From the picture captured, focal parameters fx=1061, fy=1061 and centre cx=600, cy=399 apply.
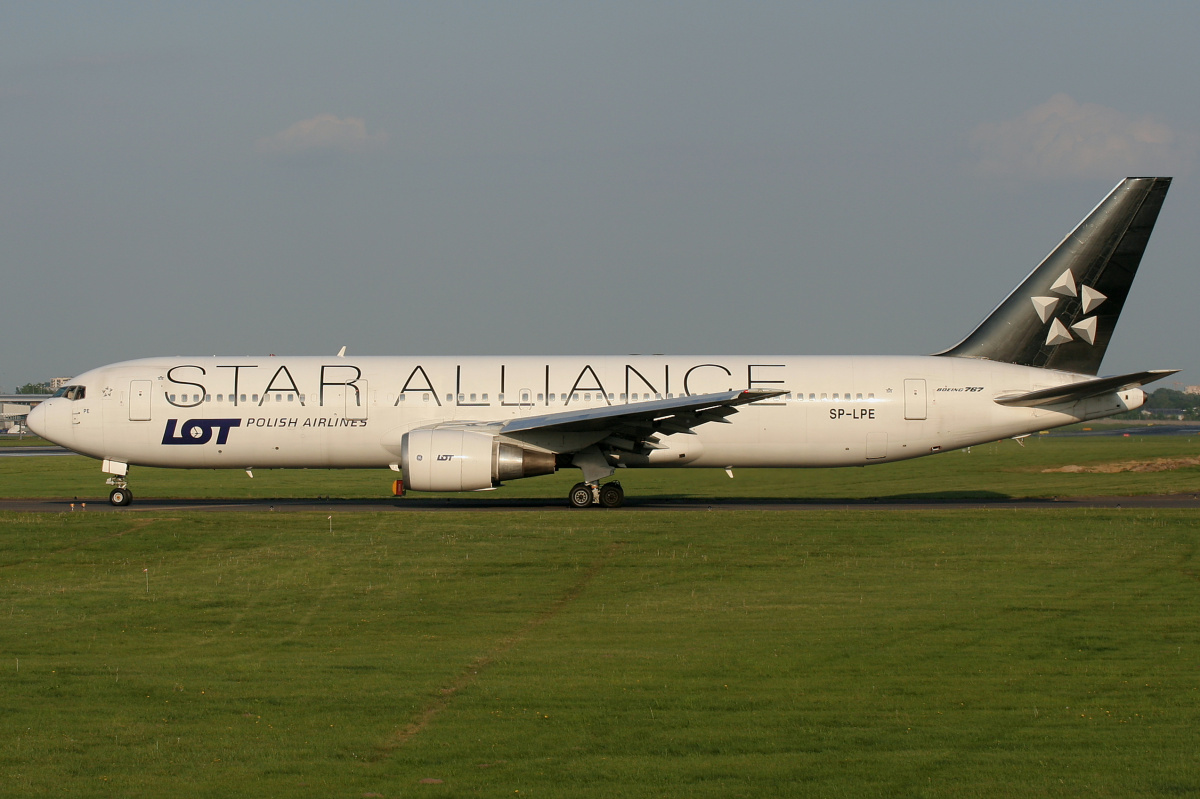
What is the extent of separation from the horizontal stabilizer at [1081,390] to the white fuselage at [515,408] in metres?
0.23

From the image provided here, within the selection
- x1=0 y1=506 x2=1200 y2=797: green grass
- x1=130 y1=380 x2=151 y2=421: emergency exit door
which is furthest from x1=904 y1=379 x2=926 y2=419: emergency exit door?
x1=130 y1=380 x2=151 y2=421: emergency exit door

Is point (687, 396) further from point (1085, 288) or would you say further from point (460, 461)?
point (1085, 288)

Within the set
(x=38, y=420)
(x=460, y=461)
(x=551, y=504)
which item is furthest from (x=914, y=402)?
(x=38, y=420)

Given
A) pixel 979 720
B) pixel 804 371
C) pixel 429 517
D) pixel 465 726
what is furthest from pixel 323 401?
pixel 979 720

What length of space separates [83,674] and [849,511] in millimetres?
17338

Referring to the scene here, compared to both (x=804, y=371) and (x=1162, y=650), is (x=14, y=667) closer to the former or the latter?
(x=1162, y=650)

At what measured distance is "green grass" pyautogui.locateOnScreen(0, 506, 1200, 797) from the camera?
320 inches

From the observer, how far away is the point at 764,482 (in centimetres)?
3453

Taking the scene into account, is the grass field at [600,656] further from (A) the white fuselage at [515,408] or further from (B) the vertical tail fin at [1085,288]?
(B) the vertical tail fin at [1085,288]

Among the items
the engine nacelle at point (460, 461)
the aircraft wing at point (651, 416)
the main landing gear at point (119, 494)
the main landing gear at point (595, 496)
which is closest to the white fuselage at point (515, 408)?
the main landing gear at point (119, 494)

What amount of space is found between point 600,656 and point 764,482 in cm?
2337

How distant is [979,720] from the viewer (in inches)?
366

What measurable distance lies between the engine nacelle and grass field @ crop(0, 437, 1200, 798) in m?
2.03

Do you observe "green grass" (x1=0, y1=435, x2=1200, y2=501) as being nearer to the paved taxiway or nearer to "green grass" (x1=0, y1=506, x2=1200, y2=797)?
the paved taxiway
